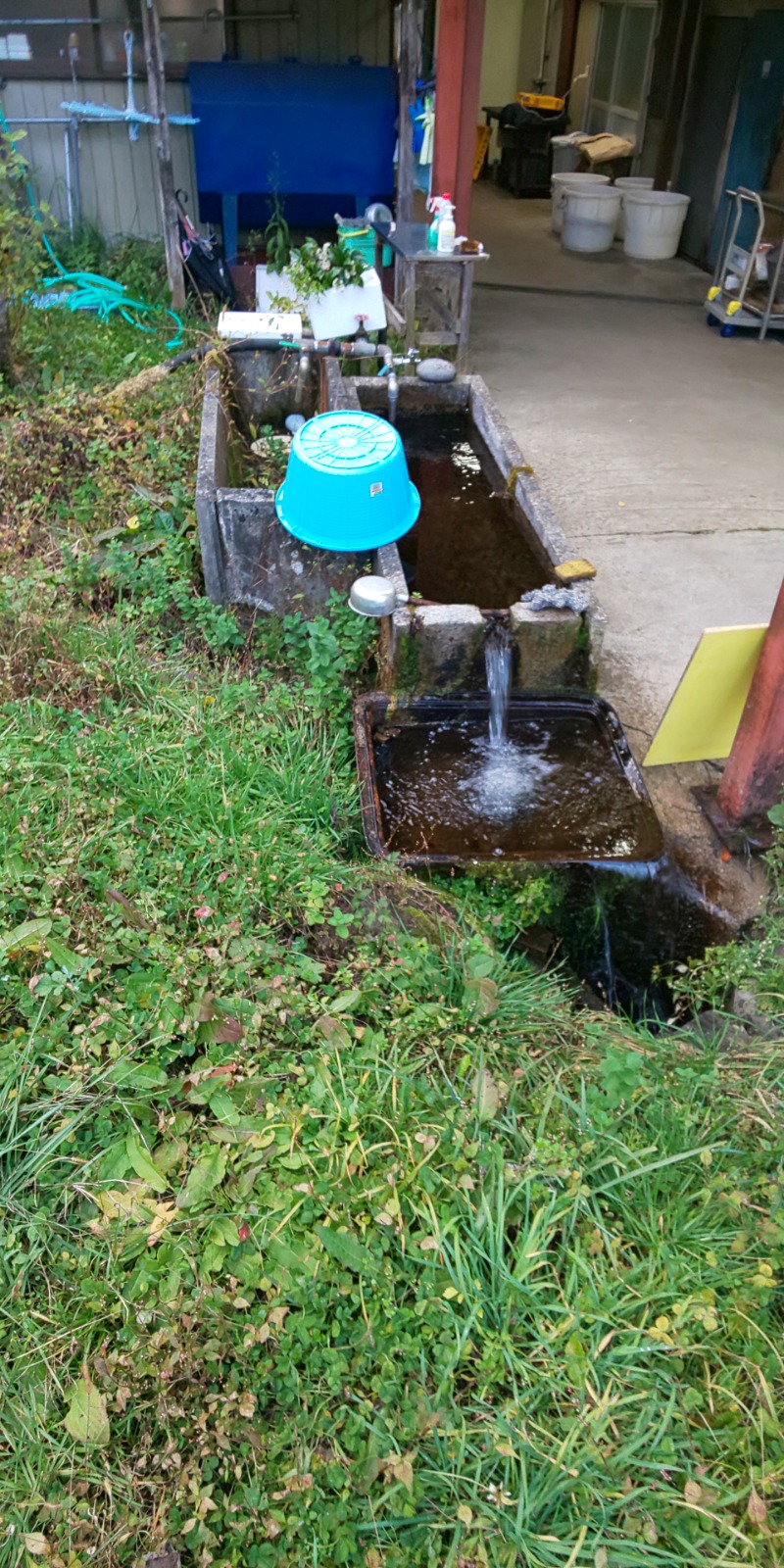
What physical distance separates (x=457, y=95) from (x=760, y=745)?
5.41m

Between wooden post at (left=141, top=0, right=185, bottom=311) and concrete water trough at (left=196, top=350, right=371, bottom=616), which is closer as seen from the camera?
concrete water trough at (left=196, top=350, right=371, bottom=616)

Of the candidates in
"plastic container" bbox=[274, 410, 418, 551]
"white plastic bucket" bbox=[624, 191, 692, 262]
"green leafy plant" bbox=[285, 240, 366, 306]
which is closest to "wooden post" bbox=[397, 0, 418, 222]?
"green leafy plant" bbox=[285, 240, 366, 306]

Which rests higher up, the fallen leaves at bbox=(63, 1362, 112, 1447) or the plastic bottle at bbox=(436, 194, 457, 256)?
the plastic bottle at bbox=(436, 194, 457, 256)

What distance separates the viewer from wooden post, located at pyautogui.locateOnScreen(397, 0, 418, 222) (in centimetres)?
652

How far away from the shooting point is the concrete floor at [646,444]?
16.1ft

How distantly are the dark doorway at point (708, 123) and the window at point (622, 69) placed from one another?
3.38ft

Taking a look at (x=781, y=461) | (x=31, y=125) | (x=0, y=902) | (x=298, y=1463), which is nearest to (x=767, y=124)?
(x=781, y=461)

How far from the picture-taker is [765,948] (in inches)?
119

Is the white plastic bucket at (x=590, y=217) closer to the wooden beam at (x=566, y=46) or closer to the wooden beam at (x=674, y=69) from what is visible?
the wooden beam at (x=674, y=69)

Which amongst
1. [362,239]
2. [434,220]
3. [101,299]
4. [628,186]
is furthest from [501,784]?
[628,186]

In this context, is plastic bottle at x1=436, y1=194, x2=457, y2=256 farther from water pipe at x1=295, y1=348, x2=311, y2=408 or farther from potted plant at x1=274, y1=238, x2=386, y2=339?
water pipe at x1=295, y1=348, x2=311, y2=408

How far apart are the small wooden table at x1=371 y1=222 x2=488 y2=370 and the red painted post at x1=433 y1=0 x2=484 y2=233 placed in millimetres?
370

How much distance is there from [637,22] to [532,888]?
1227 centimetres

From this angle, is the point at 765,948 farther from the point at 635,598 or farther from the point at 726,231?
the point at 726,231
